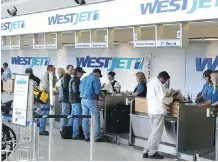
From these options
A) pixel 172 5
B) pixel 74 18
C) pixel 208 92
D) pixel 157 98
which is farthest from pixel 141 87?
pixel 74 18

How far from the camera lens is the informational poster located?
541cm

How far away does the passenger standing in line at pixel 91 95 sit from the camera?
9234mm

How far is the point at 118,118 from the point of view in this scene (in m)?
9.66

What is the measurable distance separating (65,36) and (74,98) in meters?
6.19

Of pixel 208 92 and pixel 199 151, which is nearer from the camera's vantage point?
pixel 199 151

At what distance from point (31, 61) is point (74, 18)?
24.1 feet

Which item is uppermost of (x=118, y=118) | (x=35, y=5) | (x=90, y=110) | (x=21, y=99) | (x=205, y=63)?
(x=35, y=5)

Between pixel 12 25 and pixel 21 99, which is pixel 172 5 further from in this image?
pixel 12 25

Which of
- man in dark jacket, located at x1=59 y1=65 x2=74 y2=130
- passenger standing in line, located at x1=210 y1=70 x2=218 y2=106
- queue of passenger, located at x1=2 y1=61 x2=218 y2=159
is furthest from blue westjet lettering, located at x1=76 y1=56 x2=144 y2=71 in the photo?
passenger standing in line, located at x1=210 y1=70 x2=218 y2=106

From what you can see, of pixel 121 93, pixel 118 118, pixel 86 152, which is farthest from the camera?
pixel 121 93

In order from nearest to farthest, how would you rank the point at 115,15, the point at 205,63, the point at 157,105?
the point at 157,105 → the point at 115,15 → the point at 205,63

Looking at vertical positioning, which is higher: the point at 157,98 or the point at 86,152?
the point at 157,98

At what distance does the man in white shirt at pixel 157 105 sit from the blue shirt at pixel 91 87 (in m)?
1.78

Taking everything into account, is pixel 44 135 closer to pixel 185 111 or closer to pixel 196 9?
pixel 185 111
